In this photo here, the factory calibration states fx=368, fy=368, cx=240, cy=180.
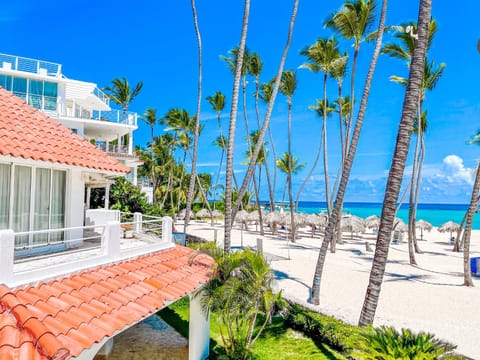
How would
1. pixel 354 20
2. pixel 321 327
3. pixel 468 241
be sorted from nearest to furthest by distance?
pixel 321 327 < pixel 468 241 < pixel 354 20

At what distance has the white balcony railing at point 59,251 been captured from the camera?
550 centimetres

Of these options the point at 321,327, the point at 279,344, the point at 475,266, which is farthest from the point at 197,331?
the point at 475,266

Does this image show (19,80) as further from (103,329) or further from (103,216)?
(103,329)

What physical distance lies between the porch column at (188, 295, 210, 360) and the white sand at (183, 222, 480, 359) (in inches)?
190

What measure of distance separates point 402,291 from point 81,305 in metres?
15.7

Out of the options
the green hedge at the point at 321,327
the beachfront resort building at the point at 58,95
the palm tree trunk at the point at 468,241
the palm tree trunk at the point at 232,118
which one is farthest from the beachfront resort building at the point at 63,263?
the beachfront resort building at the point at 58,95

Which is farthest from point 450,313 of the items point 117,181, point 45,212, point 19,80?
point 19,80

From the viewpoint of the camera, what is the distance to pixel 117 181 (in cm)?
2686

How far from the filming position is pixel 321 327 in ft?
37.8

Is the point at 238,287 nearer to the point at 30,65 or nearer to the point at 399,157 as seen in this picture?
the point at 399,157

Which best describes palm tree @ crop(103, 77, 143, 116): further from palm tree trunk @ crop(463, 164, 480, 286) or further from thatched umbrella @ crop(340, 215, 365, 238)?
palm tree trunk @ crop(463, 164, 480, 286)

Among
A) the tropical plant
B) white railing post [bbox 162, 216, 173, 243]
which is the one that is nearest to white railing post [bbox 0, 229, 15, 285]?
the tropical plant

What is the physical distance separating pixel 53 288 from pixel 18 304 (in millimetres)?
939

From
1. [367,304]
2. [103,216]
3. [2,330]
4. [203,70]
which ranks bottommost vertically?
[367,304]
